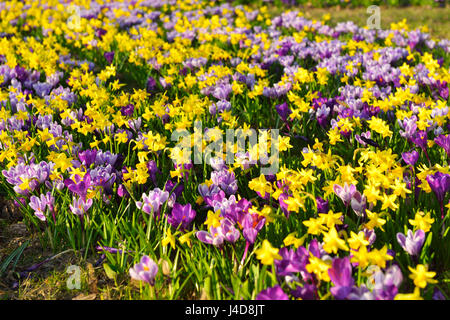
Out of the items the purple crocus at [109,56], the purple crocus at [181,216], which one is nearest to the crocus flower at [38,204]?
the purple crocus at [181,216]

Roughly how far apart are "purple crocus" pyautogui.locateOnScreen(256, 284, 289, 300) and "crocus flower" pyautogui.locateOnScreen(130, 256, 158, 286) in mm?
637

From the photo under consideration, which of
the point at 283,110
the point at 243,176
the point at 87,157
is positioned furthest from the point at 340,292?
the point at 283,110

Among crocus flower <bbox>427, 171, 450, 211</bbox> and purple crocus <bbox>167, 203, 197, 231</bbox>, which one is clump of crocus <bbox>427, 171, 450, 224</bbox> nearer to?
crocus flower <bbox>427, 171, 450, 211</bbox>

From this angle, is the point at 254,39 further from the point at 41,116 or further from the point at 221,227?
the point at 221,227

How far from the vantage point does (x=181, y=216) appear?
2.77 meters

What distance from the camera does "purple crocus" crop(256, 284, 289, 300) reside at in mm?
1966

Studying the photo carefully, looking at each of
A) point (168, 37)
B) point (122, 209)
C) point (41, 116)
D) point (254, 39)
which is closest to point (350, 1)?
point (254, 39)

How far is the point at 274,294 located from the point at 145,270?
2.41 feet

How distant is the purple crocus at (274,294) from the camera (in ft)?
6.45

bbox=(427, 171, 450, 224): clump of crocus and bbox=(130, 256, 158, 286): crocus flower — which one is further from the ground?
bbox=(427, 171, 450, 224): clump of crocus

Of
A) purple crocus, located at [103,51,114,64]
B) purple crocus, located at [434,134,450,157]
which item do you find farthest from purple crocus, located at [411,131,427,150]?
purple crocus, located at [103,51,114,64]

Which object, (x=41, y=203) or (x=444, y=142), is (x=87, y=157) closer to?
(x=41, y=203)

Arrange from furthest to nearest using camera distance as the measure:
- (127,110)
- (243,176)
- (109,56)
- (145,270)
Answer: (109,56) < (127,110) < (243,176) < (145,270)
